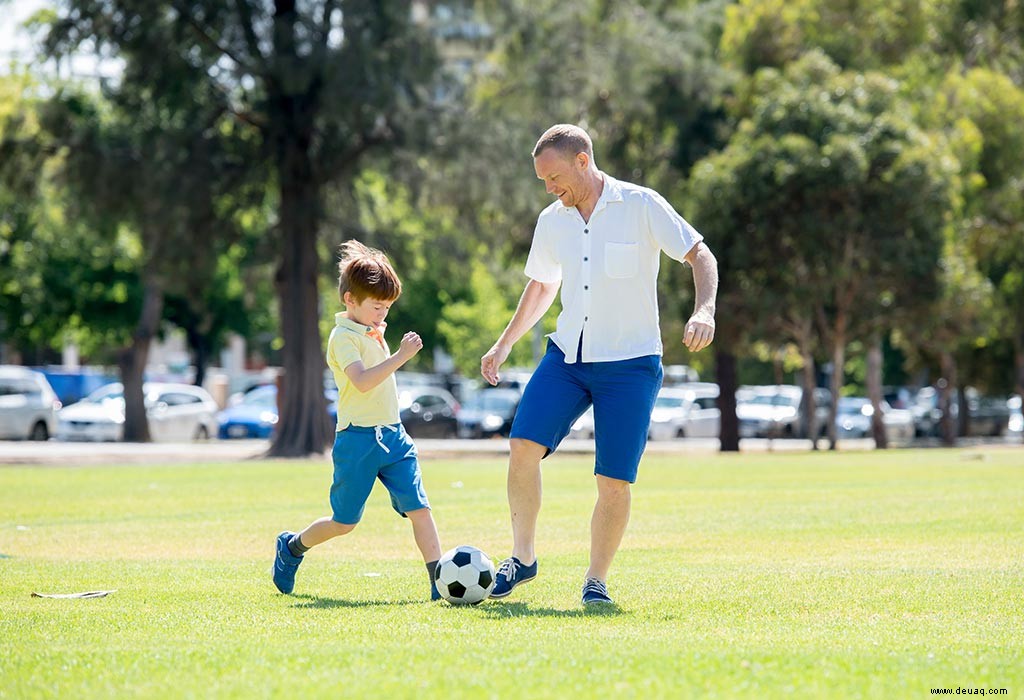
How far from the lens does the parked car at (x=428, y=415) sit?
44.6m

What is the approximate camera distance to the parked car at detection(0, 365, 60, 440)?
1469 inches

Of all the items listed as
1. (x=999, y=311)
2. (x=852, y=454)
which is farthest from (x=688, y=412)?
(x=852, y=454)

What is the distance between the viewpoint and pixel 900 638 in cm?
574

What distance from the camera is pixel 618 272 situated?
7156 millimetres

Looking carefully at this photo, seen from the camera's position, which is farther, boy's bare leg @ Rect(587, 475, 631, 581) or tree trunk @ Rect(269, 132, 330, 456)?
tree trunk @ Rect(269, 132, 330, 456)

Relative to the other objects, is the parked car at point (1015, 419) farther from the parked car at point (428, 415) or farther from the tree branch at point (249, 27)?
the tree branch at point (249, 27)

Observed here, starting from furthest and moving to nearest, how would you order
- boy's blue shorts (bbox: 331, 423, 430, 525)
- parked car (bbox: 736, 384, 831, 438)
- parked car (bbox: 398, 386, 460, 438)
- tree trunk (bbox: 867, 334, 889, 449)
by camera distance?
parked car (bbox: 736, 384, 831, 438) < parked car (bbox: 398, 386, 460, 438) < tree trunk (bbox: 867, 334, 889, 449) < boy's blue shorts (bbox: 331, 423, 430, 525)

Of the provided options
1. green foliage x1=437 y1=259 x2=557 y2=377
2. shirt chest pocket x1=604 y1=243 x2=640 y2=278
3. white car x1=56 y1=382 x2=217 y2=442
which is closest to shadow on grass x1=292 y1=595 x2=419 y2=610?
shirt chest pocket x1=604 y1=243 x2=640 y2=278

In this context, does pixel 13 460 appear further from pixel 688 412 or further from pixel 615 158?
pixel 688 412

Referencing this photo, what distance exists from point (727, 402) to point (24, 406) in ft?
56.2

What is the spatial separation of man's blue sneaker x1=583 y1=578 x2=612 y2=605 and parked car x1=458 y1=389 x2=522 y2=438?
1491 inches

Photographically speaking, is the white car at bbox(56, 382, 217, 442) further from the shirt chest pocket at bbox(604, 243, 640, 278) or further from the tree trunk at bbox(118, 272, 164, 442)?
the shirt chest pocket at bbox(604, 243, 640, 278)

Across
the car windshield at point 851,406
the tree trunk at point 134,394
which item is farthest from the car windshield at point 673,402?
the tree trunk at point 134,394

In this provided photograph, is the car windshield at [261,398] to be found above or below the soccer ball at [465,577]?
above
